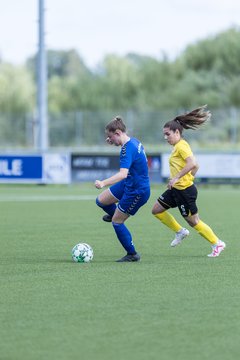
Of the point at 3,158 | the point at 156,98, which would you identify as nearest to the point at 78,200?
the point at 3,158

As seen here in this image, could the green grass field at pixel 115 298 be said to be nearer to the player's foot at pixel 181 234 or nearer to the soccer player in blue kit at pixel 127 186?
the player's foot at pixel 181 234

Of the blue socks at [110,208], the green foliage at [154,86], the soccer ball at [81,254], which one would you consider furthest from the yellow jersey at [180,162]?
the green foliage at [154,86]

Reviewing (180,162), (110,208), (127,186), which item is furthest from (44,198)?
(127,186)

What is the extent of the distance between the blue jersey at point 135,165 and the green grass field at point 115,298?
3.01 ft

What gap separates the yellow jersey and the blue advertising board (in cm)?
1848

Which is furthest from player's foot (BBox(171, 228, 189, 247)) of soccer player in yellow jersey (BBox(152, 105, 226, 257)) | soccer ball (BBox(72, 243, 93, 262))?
soccer ball (BBox(72, 243, 93, 262))

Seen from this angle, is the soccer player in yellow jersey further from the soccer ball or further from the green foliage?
the green foliage

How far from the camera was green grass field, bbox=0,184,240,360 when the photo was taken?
7008 millimetres

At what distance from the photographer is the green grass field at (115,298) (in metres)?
7.01

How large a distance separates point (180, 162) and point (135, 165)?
0.82m

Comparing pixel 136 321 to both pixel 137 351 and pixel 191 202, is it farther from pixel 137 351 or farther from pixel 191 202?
pixel 191 202

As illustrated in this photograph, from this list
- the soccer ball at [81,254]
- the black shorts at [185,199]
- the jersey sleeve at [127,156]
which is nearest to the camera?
the jersey sleeve at [127,156]

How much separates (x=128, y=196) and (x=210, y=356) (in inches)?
199

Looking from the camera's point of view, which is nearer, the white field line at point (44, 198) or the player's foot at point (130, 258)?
the player's foot at point (130, 258)
